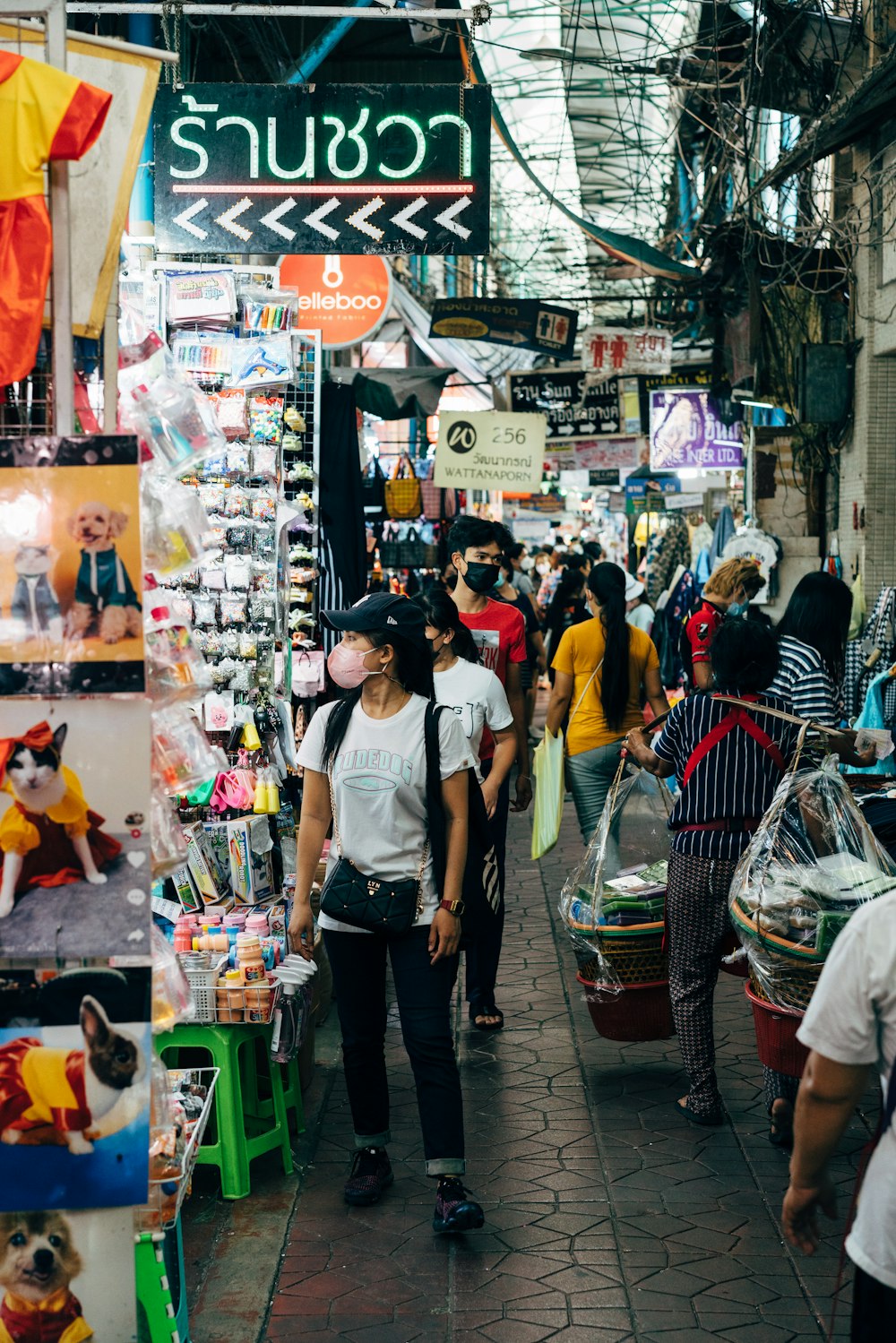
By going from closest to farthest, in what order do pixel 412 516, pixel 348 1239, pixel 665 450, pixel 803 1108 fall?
pixel 803 1108, pixel 348 1239, pixel 412 516, pixel 665 450

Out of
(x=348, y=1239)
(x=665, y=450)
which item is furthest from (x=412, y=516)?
(x=348, y=1239)

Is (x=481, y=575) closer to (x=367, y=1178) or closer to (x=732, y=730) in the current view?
(x=732, y=730)

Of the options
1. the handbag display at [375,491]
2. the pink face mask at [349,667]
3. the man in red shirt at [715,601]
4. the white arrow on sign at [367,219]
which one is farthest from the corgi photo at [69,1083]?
the handbag display at [375,491]

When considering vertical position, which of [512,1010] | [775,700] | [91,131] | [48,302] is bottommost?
[512,1010]

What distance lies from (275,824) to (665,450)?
12.3m

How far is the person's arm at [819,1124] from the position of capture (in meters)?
2.45

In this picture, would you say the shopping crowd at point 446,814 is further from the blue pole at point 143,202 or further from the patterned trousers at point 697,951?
the blue pole at point 143,202

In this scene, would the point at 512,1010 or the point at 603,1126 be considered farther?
the point at 512,1010

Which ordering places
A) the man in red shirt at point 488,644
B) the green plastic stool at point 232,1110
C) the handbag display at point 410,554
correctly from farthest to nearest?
the handbag display at point 410,554 < the man in red shirt at point 488,644 < the green plastic stool at point 232,1110

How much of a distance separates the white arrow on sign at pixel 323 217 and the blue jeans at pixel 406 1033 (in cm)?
307

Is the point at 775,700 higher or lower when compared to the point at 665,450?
lower

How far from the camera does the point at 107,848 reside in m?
2.69

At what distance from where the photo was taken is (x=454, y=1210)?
4.30 m

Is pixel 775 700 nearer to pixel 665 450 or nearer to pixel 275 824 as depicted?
pixel 275 824
